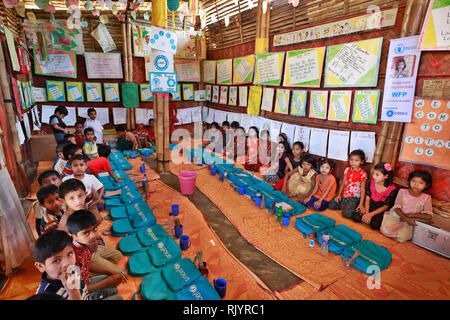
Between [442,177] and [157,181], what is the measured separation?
4.75 metres

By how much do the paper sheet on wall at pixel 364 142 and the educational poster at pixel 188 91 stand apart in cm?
608

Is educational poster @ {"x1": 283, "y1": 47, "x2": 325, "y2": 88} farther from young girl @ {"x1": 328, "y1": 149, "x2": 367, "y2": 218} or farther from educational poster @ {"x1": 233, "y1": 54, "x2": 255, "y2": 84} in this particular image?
young girl @ {"x1": 328, "y1": 149, "x2": 367, "y2": 218}

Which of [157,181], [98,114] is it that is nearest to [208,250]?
[157,181]

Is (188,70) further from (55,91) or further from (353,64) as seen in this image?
(353,64)

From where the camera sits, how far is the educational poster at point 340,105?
→ 4252mm

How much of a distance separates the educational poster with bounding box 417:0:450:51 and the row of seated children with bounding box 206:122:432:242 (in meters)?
1.61

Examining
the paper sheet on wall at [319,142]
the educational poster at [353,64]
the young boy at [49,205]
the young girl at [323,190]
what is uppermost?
the educational poster at [353,64]

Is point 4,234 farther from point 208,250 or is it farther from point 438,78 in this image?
point 438,78

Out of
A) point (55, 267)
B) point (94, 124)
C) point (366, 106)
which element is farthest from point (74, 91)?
point (366, 106)

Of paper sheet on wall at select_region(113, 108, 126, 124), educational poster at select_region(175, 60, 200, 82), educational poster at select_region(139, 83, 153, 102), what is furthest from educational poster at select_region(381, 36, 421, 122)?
paper sheet on wall at select_region(113, 108, 126, 124)

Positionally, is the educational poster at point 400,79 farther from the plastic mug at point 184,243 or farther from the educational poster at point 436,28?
the plastic mug at point 184,243

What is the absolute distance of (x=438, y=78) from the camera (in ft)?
10.3

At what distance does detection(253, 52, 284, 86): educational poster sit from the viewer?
541 cm

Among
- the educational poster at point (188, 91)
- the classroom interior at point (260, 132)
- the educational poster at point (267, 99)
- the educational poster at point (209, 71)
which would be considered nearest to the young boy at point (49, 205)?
the classroom interior at point (260, 132)
